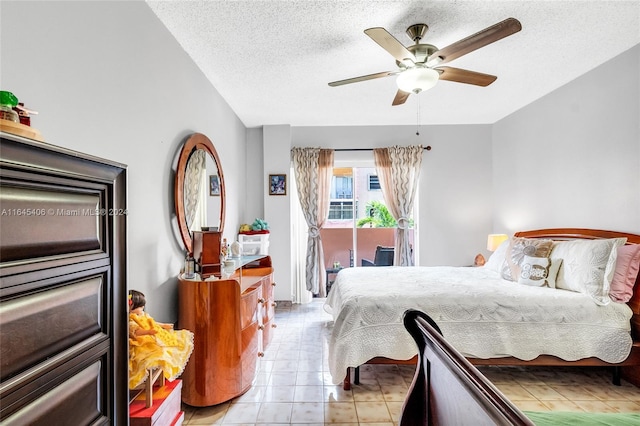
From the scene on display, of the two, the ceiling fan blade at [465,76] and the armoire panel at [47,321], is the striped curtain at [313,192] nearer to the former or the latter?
the ceiling fan blade at [465,76]

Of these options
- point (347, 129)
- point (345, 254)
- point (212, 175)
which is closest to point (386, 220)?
point (345, 254)

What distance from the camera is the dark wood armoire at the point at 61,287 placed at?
22.3 inches

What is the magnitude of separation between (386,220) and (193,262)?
3.38 m

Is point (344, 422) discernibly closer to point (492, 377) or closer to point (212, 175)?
point (492, 377)

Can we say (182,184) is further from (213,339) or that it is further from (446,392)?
(446,392)

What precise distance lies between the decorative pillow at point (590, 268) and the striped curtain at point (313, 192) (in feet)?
9.35

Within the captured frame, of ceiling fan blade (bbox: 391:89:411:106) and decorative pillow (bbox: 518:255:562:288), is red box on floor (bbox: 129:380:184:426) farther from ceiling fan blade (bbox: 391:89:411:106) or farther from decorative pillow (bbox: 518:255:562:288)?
decorative pillow (bbox: 518:255:562:288)

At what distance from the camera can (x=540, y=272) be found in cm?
279

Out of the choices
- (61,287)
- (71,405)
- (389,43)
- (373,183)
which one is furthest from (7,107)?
(373,183)

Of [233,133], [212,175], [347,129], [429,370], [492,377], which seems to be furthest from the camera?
[347,129]

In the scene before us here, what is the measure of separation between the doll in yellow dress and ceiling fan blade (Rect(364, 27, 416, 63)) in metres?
1.83

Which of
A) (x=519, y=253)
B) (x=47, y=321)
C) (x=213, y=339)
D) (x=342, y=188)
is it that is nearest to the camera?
(x=47, y=321)

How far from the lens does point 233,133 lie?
4.01 metres

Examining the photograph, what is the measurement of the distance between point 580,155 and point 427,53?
81.0 inches
